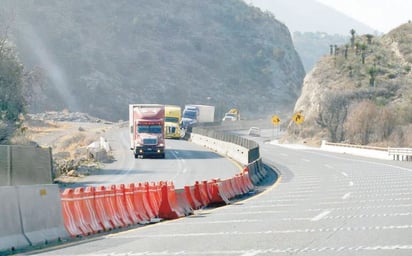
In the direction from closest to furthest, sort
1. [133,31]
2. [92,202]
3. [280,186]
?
[92,202], [280,186], [133,31]

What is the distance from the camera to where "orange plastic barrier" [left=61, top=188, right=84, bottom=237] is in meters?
17.5

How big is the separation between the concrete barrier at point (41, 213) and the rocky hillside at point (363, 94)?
61611mm

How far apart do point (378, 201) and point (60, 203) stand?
11.0 m

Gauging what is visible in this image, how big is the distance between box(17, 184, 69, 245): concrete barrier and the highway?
2.19 ft

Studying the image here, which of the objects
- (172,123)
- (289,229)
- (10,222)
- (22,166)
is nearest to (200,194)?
(22,166)

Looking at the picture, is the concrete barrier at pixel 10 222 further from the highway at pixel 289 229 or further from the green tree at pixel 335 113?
the green tree at pixel 335 113

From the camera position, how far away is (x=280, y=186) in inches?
1442

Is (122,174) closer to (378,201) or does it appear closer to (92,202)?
(378,201)

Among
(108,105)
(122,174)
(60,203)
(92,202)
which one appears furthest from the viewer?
(108,105)

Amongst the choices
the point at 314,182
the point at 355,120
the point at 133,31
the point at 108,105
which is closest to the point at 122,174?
the point at 314,182

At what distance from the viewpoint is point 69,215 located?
58.2 feet

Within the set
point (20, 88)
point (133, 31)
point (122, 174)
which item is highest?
point (133, 31)

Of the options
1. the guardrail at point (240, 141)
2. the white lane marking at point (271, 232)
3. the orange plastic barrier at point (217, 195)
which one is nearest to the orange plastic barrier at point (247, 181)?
the orange plastic barrier at point (217, 195)

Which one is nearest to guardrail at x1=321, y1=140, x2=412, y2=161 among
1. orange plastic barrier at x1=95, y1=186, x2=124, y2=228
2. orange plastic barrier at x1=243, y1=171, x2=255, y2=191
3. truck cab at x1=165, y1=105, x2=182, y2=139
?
truck cab at x1=165, y1=105, x2=182, y2=139
